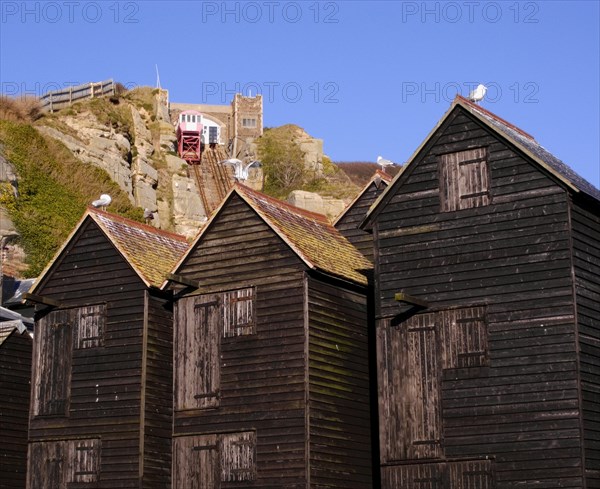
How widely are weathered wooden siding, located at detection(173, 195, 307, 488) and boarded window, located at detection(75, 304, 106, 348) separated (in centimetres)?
257

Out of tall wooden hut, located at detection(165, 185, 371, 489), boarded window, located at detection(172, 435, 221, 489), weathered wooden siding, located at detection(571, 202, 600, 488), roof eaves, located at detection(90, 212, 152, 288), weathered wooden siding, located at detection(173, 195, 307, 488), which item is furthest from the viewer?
roof eaves, located at detection(90, 212, 152, 288)

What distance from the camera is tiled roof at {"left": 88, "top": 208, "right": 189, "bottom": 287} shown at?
3086 cm

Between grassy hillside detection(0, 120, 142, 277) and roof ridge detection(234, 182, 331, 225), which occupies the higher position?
grassy hillside detection(0, 120, 142, 277)

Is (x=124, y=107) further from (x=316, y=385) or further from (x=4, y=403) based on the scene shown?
(x=316, y=385)

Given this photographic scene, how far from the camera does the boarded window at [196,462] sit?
28.0 m

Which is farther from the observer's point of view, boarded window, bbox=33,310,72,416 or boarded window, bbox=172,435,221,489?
boarded window, bbox=33,310,72,416

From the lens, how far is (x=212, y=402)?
28.5 m

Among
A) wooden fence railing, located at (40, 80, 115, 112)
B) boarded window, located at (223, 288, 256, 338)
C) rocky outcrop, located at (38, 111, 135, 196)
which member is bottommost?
boarded window, located at (223, 288, 256, 338)

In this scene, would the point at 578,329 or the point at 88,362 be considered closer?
the point at 578,329

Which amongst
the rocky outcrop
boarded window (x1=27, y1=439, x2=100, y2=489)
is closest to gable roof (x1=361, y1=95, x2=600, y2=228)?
boarded window (x1=27, y1=439, x2=100, y2=489)

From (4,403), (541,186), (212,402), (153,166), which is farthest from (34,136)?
(541,186)

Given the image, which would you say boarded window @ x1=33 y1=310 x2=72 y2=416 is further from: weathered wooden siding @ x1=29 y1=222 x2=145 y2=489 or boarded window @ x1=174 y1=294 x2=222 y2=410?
boarded window @ x1=174 y1=294 x2=222 y2=410

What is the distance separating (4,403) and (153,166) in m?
47.0

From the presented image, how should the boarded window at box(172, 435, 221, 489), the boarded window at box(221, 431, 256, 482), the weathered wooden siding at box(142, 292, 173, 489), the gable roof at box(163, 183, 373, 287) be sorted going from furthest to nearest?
1. the weathered wooden siding at box(142, 292, 173, 489)
2. the gable roof at box(163, 183, 373, 287)
3. the boarded window at box(172, 435, 221, 489)
4. the boarded window at box(221, 431, 256, 482)
